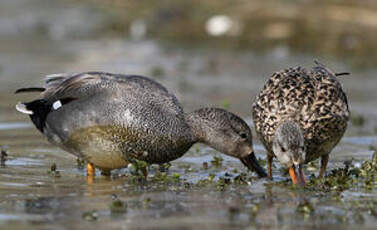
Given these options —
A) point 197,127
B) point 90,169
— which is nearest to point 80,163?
point 90,169

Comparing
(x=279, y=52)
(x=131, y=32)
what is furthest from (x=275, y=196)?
(x=131, y=32)

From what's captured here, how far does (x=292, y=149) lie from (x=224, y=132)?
2.51 ft

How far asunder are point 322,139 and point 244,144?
2.37 ft

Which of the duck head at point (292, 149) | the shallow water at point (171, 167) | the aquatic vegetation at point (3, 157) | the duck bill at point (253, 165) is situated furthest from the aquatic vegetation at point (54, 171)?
the duck head at point (292, 149)

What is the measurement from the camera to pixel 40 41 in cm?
1711

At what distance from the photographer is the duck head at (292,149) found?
25.8ft

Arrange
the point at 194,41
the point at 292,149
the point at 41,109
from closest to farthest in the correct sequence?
the point at 292,149
the point at 41,109
the point at 194,41

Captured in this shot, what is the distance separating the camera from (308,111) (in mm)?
8312

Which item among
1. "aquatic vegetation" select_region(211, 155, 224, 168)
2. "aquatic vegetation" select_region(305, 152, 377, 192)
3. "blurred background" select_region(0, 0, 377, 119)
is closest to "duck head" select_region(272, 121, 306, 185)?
"aquatic vegetation" select_region(305, 152, 377, 192)

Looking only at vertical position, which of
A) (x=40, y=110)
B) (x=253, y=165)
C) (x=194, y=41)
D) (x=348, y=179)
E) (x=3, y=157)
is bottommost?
(x=348, y=179)

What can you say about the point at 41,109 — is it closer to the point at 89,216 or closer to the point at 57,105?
the point at 57,105

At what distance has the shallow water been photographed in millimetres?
6559

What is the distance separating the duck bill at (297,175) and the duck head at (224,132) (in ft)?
1.80

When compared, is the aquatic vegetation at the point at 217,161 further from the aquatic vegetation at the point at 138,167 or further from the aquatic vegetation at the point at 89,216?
the aquatic vegetation at the point at 89,216
